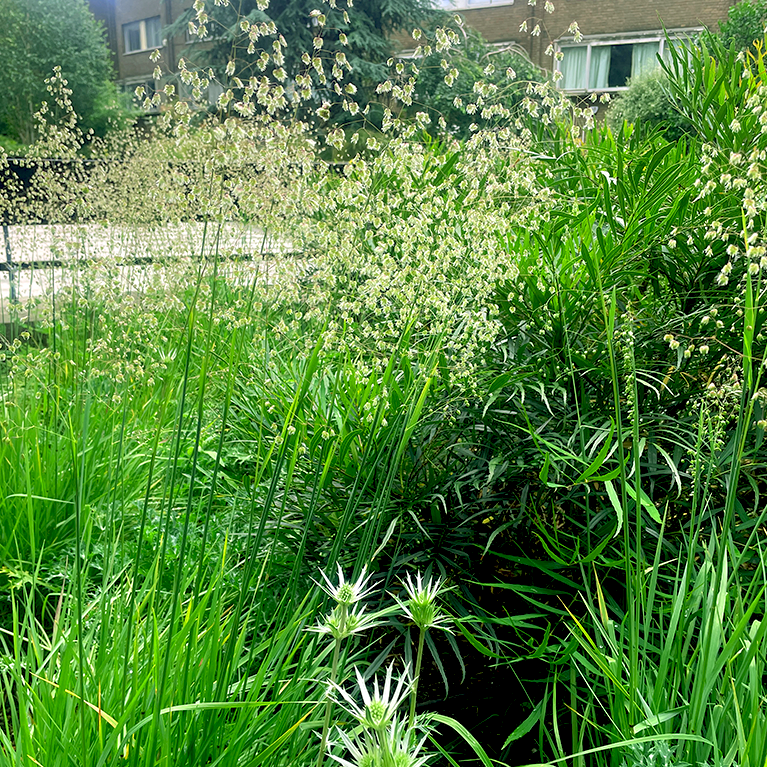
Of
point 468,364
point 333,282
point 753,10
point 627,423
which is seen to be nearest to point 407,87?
point 333,282

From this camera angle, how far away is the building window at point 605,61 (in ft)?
63.1

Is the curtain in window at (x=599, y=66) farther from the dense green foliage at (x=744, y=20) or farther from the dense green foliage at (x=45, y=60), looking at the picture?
the dense green foliage at (x=45, y=60)

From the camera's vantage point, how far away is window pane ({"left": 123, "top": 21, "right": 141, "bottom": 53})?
94.0 ft

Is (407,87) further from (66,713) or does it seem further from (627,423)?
(66,713)

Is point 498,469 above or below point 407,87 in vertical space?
below

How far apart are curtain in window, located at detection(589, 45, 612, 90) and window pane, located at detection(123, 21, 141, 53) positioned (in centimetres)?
1888

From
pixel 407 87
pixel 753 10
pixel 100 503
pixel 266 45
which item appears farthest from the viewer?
pixel 266 45

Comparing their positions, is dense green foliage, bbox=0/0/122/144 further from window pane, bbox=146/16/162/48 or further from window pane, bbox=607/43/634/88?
window pane, bbox=607/43/634/88

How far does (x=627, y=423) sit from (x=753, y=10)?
1499cm

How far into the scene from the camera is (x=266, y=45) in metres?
18.4

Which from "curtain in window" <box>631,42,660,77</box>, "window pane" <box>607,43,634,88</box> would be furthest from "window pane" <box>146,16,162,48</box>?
"curtain in window" <box>631,42,660,77</box>

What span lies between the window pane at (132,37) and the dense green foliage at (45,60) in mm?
7686

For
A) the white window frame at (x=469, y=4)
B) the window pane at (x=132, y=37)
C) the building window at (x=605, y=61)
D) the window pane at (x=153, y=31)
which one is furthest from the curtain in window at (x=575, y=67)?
the window pane at (x=132, y=37)

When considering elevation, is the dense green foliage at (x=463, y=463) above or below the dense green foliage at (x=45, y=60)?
below
